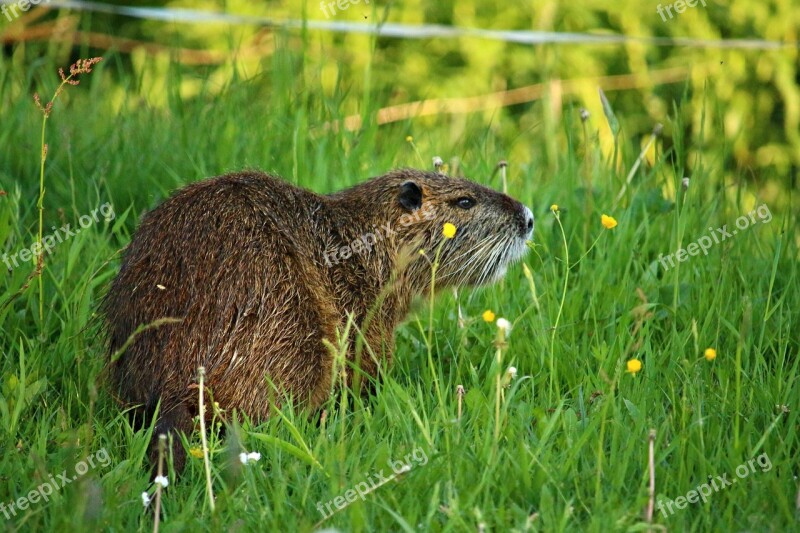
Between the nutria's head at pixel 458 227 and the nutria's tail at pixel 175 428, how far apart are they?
1012 mm

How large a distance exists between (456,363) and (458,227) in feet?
1.86

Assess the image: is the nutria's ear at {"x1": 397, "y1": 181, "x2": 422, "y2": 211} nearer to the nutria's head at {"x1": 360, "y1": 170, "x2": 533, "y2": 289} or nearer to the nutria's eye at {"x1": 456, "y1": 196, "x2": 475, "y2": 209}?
the nutria's head at {"x1": 360, "y1": 170, "x2": 533, "y2": 289}

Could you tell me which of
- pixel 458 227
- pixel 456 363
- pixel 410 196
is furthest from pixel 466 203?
pixel 456 363

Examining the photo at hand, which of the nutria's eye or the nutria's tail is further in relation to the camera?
the nutria's eye

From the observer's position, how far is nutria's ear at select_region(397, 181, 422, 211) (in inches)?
142

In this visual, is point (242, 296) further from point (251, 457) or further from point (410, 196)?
point (410, 196)

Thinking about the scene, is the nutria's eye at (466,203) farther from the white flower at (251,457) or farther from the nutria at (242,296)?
the white flower at (251,457)

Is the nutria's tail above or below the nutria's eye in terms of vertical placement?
below

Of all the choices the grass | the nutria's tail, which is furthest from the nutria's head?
the nutria's tail

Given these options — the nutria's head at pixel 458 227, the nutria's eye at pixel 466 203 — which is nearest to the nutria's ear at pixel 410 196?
the nutria's head at pixel 458 227

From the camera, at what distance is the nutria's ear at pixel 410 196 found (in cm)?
360

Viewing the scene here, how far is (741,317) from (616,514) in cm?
130

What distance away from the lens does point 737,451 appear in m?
2.57

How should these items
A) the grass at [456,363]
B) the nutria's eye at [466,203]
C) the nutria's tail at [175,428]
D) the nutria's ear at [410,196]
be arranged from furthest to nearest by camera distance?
1. the nutria's eye at [466,203]
2. the nutria's ear at [410,196]
3. the nutria's tail at [175,428]
4. the grass at [456,363]
